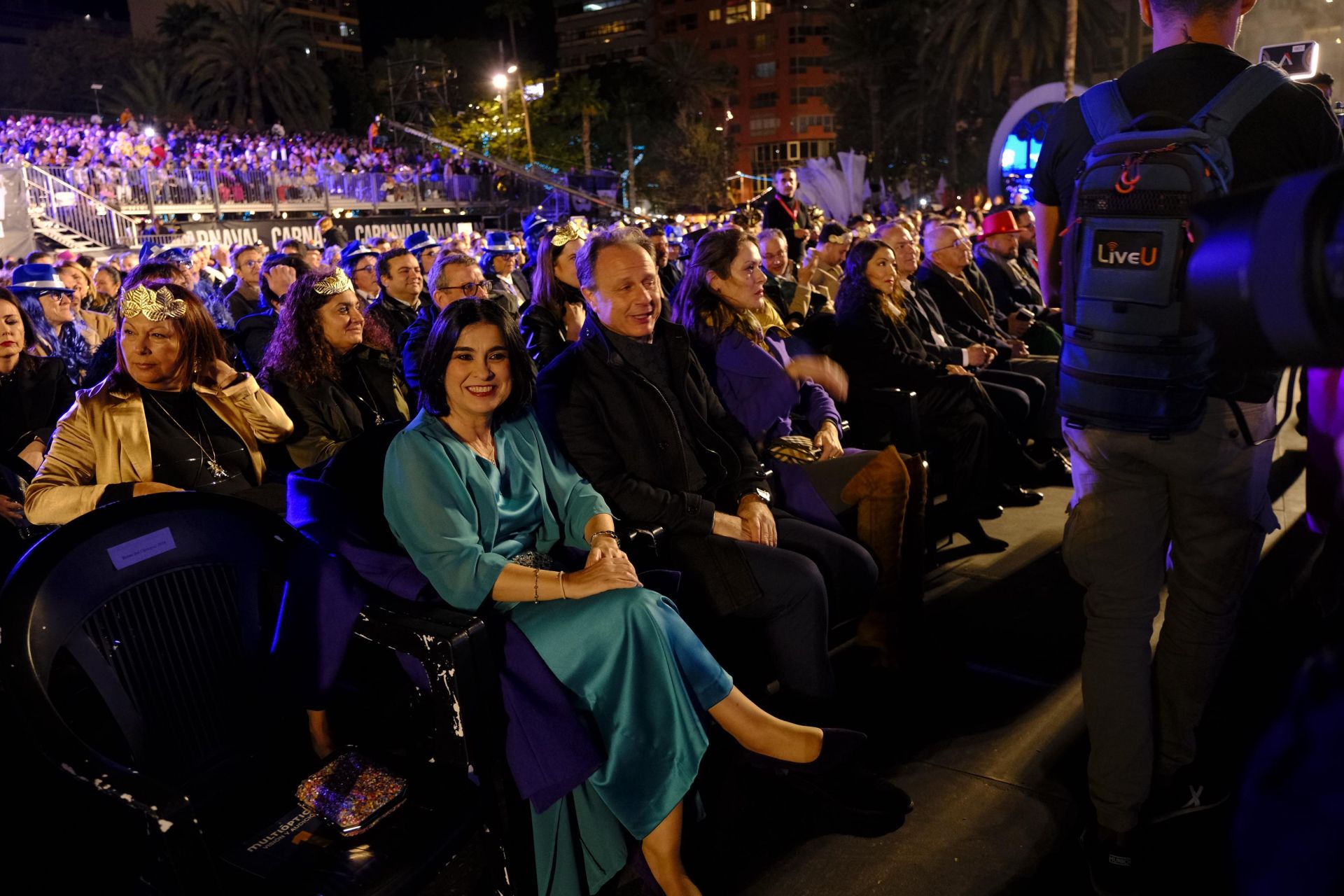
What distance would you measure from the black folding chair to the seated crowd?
26 cm

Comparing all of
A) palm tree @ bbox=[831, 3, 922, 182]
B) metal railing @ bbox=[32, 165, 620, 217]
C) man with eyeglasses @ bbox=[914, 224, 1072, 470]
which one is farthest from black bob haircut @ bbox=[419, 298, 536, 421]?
palm tree @ bbox=[831, 3, 922, 182]

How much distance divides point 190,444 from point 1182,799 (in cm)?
329

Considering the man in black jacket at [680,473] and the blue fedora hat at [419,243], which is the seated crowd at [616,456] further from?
the blue fedora hat at [419,243]

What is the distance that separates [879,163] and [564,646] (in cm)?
4239

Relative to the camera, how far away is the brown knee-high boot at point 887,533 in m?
3.44

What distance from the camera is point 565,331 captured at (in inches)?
203

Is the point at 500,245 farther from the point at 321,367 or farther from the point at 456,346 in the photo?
the point at 456,346

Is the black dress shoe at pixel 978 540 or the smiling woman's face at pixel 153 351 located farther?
the black dress shoe at pixel 978 540

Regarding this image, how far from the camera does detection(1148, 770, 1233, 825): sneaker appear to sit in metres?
2.52

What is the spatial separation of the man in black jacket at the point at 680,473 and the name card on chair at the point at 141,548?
124 centimetres

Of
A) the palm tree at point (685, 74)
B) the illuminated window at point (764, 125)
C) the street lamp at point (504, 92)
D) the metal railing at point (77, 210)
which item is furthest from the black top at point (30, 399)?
the illuminated window at point (764, 125)

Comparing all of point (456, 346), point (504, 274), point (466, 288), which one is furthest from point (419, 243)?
point (456, 346)

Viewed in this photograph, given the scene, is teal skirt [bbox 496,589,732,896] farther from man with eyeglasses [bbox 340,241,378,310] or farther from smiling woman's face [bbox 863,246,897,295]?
man with eyeglasses [bbox 340,241,378,310]

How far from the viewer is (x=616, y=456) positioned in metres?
3.14
